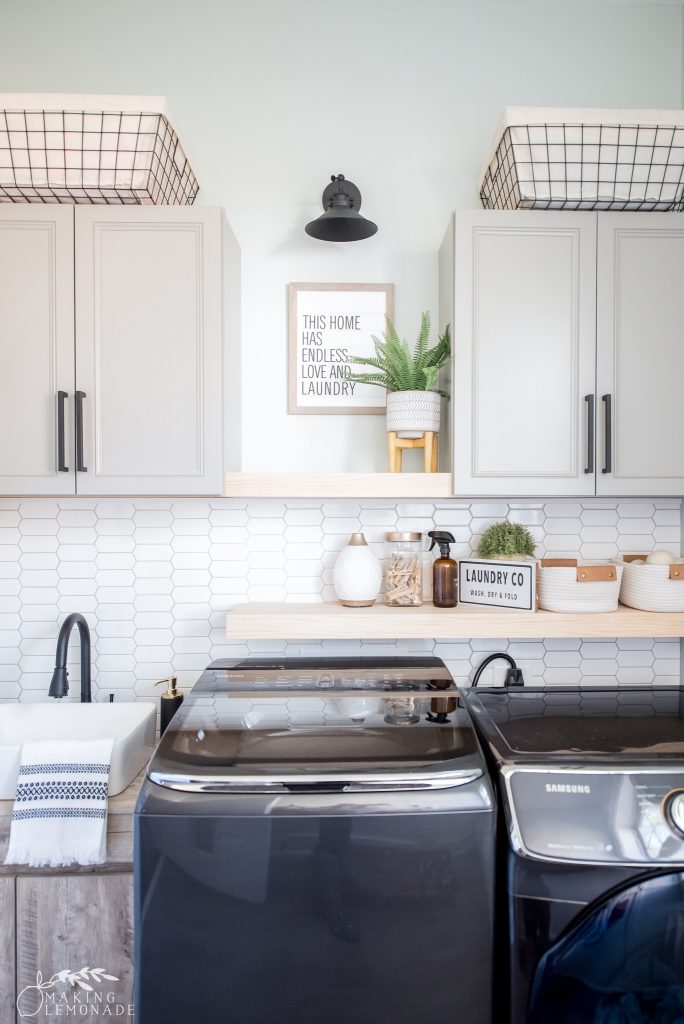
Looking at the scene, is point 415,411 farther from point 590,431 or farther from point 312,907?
point 312,907

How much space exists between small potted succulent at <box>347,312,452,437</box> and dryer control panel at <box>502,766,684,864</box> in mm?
919

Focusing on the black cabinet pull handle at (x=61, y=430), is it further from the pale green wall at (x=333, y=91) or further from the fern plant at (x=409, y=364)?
the fern plant at (x=409, y=364)

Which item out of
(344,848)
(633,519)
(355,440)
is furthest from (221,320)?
(633,519)

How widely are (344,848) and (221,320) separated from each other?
4.08 ft

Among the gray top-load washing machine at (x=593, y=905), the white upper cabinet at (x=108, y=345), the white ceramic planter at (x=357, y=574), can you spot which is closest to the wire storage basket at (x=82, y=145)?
the white upper cabinet at (x=108, y=345)

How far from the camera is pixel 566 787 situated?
108 cm

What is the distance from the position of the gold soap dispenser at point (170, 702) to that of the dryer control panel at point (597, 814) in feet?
3.20

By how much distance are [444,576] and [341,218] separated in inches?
41.4

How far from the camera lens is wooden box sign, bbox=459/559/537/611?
1.64 metres

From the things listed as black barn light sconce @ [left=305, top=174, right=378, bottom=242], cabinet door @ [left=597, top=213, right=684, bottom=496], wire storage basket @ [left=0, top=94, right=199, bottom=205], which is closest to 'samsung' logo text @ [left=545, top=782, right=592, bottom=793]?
cabinet door @ [left=597, top=213, right=684, bottom=496]

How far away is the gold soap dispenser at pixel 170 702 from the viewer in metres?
1.70

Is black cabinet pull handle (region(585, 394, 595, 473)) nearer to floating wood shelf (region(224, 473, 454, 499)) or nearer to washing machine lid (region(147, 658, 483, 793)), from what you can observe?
floating wood shelf (region(224, 473, 454, 499))

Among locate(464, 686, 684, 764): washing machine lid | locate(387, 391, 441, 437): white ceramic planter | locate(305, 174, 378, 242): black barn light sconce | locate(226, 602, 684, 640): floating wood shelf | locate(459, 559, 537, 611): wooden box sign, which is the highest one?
locate(305, 174, 378, 242): black barn light sconce

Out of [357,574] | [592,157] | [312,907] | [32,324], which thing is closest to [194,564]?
[357,574]
